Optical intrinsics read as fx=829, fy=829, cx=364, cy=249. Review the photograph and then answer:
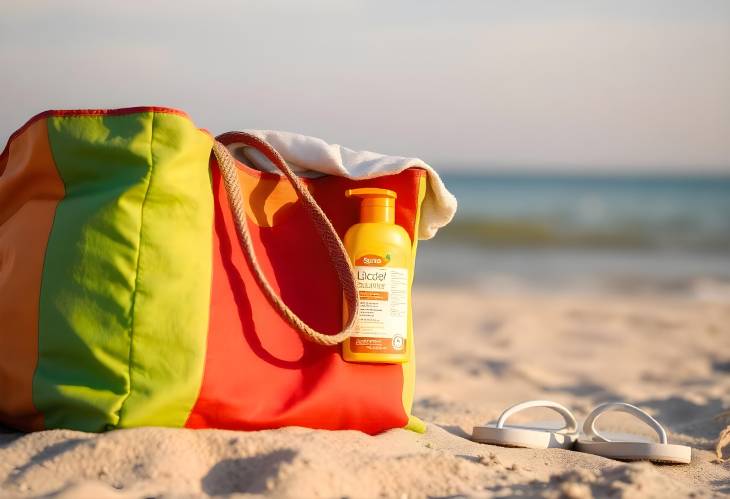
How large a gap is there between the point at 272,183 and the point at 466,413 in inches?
41.9

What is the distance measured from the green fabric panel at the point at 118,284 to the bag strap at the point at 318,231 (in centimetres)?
10

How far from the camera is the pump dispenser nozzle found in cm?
199

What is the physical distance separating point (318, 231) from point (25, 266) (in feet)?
2.14

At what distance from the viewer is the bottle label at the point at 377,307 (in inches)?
76.0

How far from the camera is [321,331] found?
1.99 m

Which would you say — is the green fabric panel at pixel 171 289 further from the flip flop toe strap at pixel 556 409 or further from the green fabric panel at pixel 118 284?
the flip flop toe strap at pixel 556 409

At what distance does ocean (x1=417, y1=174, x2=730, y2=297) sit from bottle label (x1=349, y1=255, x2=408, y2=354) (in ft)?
18.3

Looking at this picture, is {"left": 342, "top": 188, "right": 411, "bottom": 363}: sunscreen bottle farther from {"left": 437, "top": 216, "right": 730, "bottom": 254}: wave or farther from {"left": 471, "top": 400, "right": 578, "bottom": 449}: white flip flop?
{"left": 437, "top": 216, "right": 730, "bottom": 254}: wave

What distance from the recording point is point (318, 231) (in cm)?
196

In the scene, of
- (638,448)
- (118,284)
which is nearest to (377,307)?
(118,284)

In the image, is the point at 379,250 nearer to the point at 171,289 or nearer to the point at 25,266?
the point at 171,289

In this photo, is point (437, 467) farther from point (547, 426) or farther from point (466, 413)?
point (466, 413)

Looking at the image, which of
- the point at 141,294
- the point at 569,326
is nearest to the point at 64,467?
the point at 141,294

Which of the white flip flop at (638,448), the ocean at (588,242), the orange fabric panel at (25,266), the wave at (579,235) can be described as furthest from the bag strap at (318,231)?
the wave at (579,235)
